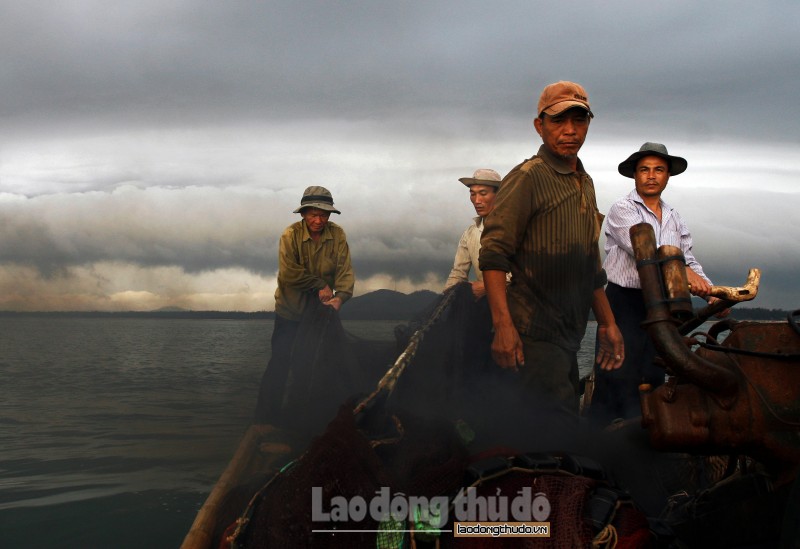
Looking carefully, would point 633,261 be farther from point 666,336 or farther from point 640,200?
point 666,336

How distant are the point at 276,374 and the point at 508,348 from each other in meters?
4.25

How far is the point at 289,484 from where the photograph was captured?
2.23 meters

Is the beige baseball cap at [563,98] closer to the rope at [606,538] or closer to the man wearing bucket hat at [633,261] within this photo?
the man wearing bucket hat at [633,261]

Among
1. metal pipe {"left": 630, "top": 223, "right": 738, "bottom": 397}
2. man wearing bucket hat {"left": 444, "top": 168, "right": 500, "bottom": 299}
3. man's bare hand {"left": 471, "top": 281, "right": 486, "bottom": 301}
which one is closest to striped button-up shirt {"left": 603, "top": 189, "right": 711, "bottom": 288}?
man wearing bucket hat {"left": 444, "top": 168, "right": 500, "bottom": 299}

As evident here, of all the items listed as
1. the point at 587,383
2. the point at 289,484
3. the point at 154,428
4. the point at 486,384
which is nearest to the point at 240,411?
the point at 154,428

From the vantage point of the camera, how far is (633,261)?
4.99 metres

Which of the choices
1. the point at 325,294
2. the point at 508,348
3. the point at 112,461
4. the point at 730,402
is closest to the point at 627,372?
the point at 508,348

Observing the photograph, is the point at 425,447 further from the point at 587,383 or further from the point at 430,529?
the point at 587,383

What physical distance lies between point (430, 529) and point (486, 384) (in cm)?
157

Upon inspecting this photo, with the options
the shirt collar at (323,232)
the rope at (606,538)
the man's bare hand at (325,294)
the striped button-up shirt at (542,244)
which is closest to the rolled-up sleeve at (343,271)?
the shirt collar at (323,232)

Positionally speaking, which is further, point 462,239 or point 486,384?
point 462,239

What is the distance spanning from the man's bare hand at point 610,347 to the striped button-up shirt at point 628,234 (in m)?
1.05

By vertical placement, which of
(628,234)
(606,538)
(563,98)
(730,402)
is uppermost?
(563,98)

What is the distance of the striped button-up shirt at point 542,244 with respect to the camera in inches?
132
